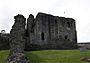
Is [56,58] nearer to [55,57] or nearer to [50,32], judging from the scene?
[55,57]

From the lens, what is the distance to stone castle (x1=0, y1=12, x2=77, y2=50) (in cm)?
6353

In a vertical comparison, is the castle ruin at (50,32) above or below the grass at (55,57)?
above

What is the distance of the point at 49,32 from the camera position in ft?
217

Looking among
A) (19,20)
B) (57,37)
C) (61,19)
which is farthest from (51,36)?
(19,20)

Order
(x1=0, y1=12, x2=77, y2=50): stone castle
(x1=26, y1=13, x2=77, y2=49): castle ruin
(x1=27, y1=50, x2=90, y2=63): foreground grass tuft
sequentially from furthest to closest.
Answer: (x1=26, y1=13, x2=77, y2=49): castle ruin → (x1=0, y1=12, x2=77, y2=50): stone castle → (x1=27, y1=50, x2=90, y2=63): foreground grass tuft

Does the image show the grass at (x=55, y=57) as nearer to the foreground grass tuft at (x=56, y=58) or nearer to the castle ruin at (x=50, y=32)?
the foreground grass tuft at (x=56, y=58)

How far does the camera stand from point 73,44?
230 ft

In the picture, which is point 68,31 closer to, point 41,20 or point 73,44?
point 73,44

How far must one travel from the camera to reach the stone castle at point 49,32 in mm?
63531

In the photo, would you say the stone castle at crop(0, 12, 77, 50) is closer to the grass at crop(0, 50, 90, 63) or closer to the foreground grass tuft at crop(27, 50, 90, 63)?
the grass at crop(0, 50, 90, 63)

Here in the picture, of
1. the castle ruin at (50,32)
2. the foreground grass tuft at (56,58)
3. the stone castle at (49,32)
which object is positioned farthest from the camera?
the castle ruin at (50,32)

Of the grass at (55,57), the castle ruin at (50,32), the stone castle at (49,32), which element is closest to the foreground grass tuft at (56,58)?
the grass at (55,57)

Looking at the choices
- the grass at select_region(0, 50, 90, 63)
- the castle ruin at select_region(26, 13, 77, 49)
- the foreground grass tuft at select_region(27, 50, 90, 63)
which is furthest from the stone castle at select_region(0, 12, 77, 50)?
the foreground grass tuft at select_region(27, 50, 90, 63)

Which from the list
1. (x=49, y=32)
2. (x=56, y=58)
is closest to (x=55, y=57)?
(x=56, y=58)
